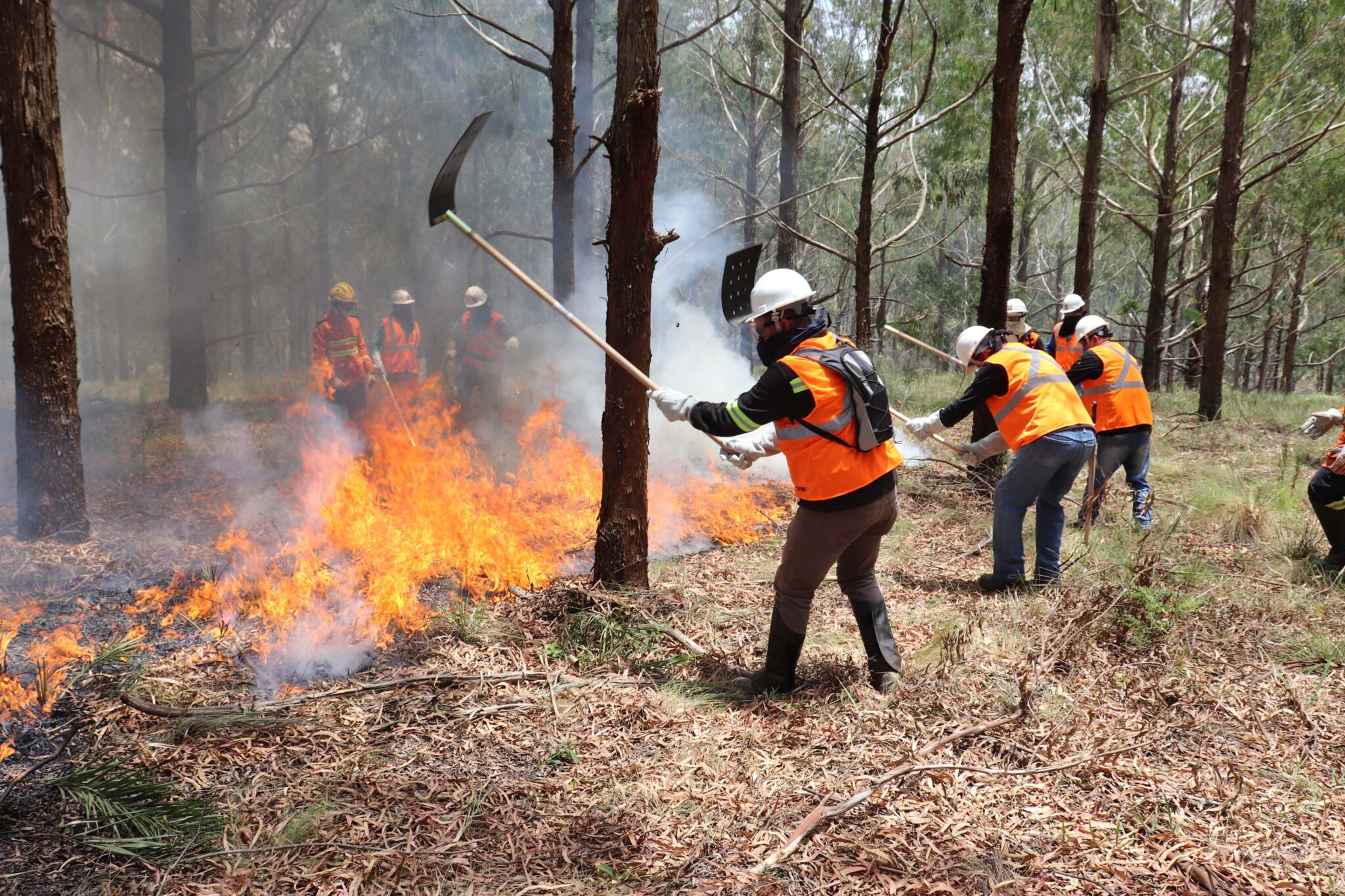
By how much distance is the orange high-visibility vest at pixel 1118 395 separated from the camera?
640 centimetres

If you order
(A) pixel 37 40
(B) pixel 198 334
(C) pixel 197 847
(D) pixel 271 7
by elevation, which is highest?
(D) pixel 271 7

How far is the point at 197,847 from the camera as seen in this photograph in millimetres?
2545

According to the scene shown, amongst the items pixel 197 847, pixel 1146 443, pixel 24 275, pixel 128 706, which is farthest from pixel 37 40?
pixel 1146 443

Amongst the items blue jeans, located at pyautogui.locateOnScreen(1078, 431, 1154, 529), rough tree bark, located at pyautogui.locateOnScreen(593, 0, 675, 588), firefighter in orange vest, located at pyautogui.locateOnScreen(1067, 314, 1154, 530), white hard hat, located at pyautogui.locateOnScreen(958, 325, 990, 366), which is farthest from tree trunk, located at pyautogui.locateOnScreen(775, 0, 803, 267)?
rough tree bark, located at pyautogui.locateOnScreen(593, 0, 675, 588)

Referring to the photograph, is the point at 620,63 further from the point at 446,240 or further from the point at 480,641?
the point at 446,240

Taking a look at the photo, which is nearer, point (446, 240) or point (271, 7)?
point (271, 7)

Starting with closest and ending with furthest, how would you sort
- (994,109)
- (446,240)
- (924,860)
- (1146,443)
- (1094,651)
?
1. (924,860)
2. (1094,651)
3. (1146,443)
4. (994,109)
5. (446,240)

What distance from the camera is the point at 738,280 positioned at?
514 centimetres

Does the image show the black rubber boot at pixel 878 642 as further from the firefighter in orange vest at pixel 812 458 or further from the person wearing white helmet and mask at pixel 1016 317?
the person wearing white helmet and mask at pixel 1016 317

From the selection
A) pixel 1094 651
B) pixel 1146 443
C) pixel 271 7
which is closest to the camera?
pixel 1094 651

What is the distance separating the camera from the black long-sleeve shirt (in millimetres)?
3355

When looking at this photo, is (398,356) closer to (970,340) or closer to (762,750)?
(970,340)

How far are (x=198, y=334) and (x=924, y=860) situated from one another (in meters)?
12.5

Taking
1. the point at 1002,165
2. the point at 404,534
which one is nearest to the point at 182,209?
the point at 404,534
